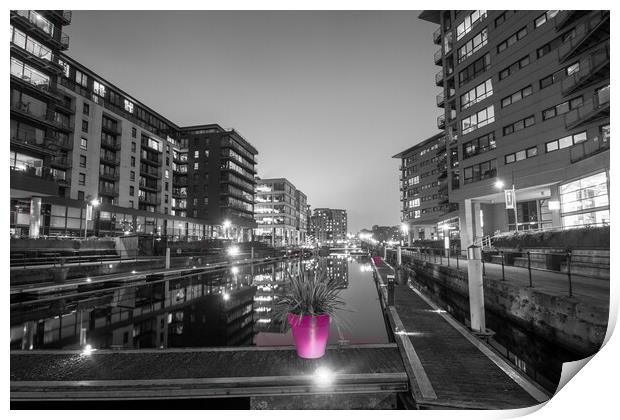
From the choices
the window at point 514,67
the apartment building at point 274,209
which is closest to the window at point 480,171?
the window at point 514,67

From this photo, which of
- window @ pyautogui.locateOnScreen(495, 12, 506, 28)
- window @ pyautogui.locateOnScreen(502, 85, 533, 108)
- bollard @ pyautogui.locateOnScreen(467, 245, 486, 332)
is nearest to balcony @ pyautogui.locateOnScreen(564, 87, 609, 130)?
window @ pyautogui.locateOnScreen(502, 85, 533, 108)

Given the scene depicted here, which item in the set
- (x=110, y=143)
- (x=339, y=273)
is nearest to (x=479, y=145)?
(x=339, y=273)

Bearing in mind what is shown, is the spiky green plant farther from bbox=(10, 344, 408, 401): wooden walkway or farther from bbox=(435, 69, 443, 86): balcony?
bbox=(435, 69, 443, 86): balcony

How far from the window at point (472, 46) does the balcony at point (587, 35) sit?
9.90 metres

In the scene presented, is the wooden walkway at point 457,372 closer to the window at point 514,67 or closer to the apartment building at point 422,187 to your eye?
the window at point 514,67

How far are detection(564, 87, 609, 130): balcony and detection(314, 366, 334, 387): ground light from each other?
26.0 metres

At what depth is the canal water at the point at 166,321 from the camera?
940 centimetres

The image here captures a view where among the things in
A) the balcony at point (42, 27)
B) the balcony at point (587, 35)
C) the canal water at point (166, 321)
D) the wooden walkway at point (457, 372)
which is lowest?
the canal water at point (166, 321)

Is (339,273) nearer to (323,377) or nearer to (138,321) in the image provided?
(138,321)

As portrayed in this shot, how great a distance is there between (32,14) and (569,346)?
46.2m

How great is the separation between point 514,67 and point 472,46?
6712 mm

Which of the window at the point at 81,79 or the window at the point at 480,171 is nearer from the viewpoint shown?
the window at the point at 480,171

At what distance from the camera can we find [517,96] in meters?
30.2

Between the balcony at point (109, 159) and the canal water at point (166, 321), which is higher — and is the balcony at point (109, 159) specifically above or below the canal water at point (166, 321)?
above
